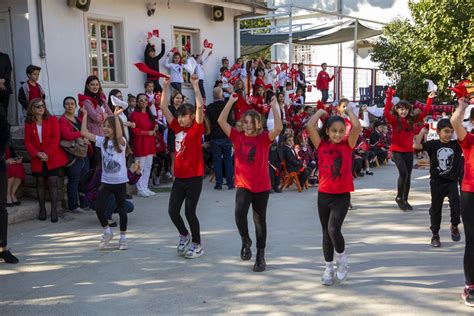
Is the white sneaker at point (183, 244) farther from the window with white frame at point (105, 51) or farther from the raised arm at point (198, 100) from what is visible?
the window with white frame at point (105, 51)

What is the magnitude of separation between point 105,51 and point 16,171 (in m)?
4.37

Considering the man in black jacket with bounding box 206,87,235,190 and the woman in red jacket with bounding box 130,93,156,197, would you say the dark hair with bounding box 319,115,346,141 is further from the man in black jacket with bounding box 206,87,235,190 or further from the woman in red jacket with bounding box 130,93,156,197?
the man in black jacket with bounding box 206,87,235,190

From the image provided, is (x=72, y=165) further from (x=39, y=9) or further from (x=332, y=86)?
(x=332, y=86)

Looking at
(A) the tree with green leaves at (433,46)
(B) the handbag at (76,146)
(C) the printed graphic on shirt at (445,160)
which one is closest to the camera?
(C) the printed graphic on shirt at (445,160)

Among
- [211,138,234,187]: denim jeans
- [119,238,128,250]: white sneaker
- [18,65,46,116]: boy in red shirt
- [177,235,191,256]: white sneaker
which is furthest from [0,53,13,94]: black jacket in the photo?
[177,235,191,256]: white sneaker

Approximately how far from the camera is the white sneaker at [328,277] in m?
4.70

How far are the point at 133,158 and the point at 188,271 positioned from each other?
402 centimetres

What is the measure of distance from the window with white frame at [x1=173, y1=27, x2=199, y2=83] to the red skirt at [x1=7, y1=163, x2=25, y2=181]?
581cm

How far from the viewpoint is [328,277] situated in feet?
15.4

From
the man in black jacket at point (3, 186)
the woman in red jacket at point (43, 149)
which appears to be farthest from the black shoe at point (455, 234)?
the woman in red jacket at point (43, 149)

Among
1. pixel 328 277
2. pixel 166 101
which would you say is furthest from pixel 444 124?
pixel 166 101

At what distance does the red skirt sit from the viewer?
7449 millimetres

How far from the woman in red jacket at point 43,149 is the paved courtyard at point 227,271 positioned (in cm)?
43

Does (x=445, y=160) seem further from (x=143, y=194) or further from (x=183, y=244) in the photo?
(x=143, y=194)
